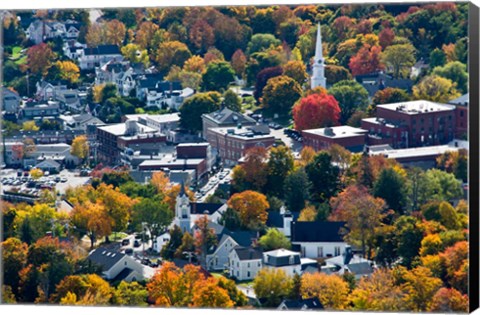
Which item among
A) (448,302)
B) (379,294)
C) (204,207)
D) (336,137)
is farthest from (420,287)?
(336,137)

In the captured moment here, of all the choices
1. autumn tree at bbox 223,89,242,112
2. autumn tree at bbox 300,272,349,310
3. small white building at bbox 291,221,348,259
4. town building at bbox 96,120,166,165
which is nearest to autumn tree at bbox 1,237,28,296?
autumn tree at bbox 300,272,349,310

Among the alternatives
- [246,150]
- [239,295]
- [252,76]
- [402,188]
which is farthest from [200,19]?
[239,295]

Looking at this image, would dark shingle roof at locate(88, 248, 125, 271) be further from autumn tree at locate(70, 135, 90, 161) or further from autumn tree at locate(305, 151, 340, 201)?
autumn tree at locate(70, 135, 90, 161)

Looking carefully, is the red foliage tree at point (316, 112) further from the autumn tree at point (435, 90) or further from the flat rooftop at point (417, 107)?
the autumn tree at point (435, 90)

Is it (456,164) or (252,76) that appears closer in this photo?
(456,164)

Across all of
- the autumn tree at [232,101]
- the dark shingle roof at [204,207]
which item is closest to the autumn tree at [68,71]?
the autumn tree at [232,101]

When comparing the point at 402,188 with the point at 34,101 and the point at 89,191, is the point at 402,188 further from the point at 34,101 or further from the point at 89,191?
the point at 34,101
